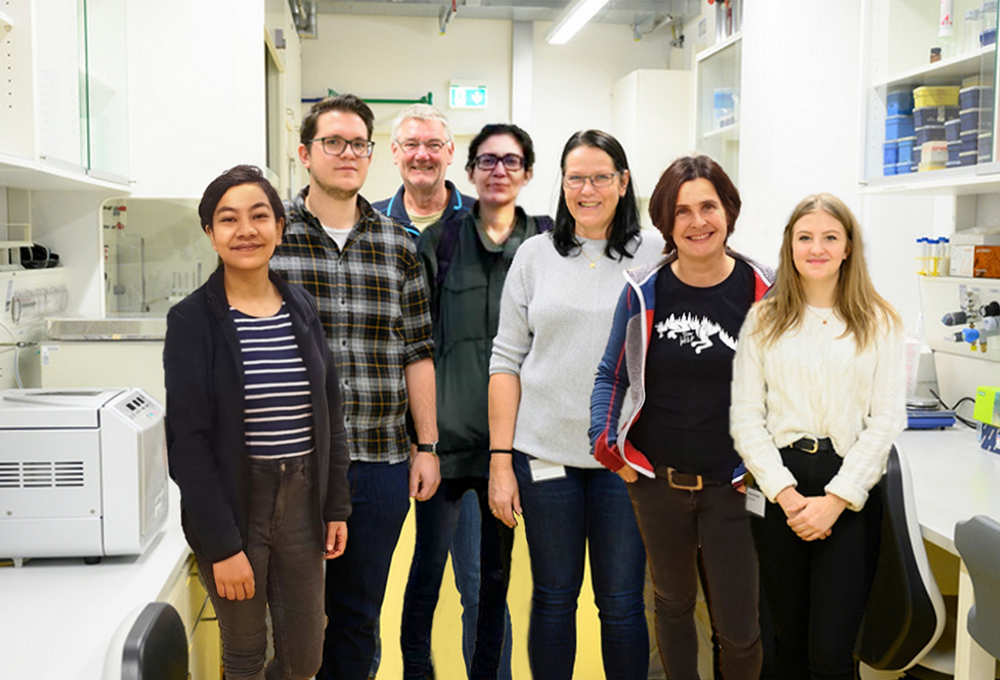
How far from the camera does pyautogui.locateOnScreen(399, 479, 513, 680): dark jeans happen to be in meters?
2.04

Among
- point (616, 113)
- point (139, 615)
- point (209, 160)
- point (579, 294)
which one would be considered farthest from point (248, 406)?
point (616, 113)

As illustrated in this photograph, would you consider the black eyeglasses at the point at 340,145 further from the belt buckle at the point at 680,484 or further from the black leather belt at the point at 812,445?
the black leather belt at the point at 812,445

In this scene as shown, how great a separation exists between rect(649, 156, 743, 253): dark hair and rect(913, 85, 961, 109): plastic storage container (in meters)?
1.35

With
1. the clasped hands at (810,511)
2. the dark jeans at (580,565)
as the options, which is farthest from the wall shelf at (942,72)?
the dark jeans at (580,565)

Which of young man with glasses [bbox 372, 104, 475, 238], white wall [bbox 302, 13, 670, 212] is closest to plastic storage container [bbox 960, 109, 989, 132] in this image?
young man with glasses [bbox 372, 104, 475, 238]

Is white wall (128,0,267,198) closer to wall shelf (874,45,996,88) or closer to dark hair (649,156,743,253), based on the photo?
dark hair (649,156,743,253)

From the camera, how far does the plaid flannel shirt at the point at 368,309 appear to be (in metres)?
1.67

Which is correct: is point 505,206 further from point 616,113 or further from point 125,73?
point 616,113

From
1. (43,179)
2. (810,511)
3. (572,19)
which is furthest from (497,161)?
(572,19)

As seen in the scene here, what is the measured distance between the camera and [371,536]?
1.78 metres

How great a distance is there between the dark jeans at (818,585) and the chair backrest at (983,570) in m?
0.18

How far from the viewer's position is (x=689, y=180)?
1.49 meters

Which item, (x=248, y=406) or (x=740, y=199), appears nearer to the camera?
(x=248, y=406)

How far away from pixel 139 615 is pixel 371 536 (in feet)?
2.09
